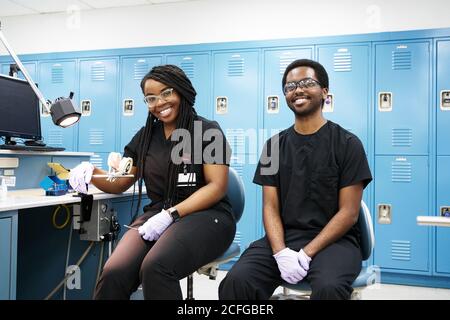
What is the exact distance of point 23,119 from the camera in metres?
2.30

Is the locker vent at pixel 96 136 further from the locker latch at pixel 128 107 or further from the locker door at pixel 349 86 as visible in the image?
the locker door at pixel 349 86

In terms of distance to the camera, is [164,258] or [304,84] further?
[304,84]

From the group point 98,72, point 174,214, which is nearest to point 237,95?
point 98,72

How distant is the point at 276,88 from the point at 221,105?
54cm

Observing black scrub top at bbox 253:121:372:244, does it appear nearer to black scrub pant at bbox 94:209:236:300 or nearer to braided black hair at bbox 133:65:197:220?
black scrub pant at bbox 94:209:236:300

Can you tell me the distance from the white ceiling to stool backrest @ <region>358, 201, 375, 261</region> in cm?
350

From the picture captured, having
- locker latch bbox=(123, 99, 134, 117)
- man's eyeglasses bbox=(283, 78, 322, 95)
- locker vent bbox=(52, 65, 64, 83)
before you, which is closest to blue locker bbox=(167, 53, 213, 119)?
locker latch bbox=(123, 99, 134, 117)

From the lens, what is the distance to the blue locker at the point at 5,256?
137 centimetres

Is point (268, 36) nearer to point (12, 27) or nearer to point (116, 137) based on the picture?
point (116, 137)

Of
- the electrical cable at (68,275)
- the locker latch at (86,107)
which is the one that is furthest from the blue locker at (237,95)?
the electrical cable at (68,275)

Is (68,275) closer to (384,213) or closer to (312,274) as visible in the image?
(312,274)

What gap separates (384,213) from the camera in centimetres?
326

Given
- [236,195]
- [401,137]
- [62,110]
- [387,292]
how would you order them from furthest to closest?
[401,137] → [387,292] → [236,195] → [62,110]

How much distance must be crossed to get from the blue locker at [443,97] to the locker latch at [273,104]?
1321 mm
